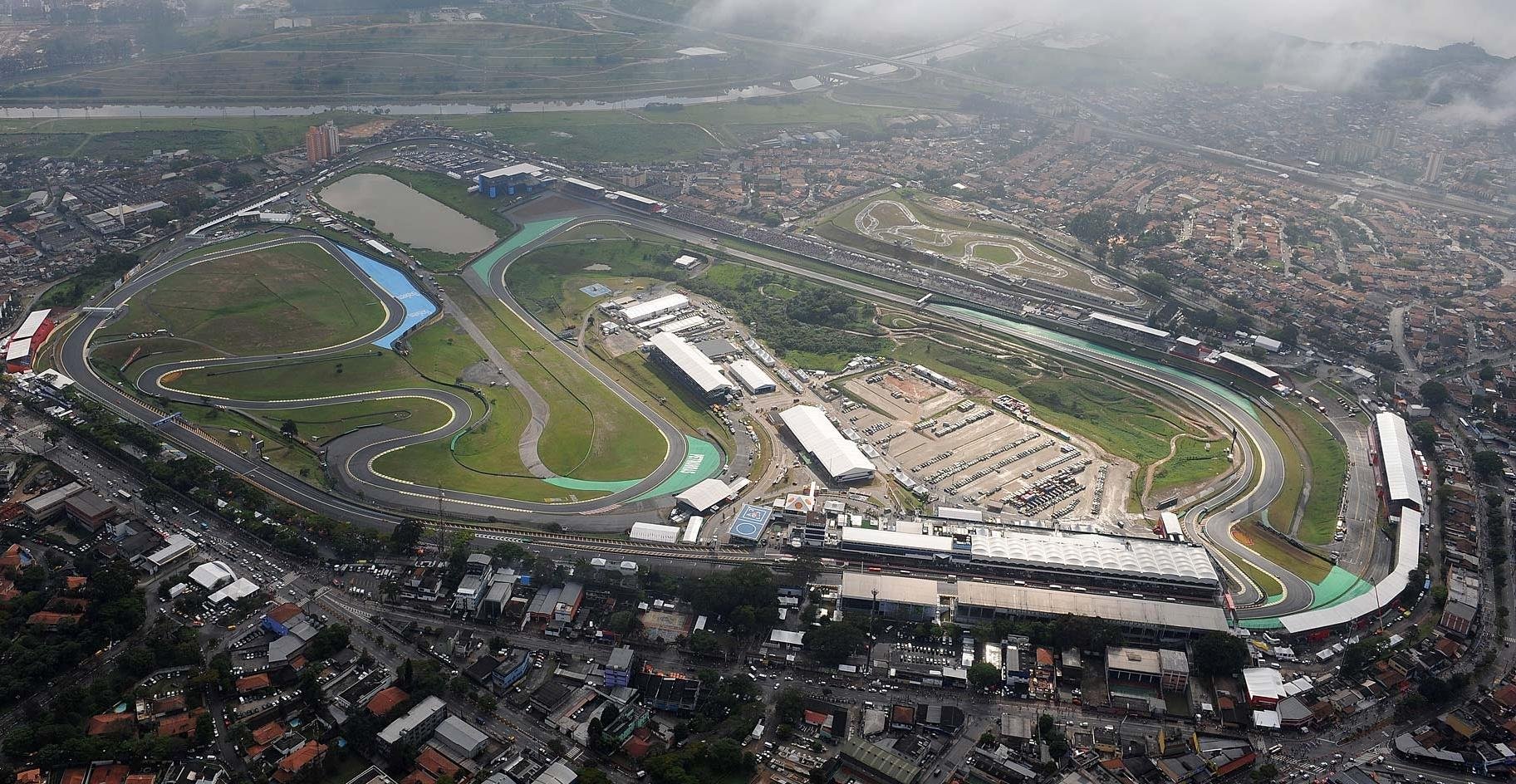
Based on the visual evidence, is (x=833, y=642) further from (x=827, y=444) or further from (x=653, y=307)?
(x=653, y=307)

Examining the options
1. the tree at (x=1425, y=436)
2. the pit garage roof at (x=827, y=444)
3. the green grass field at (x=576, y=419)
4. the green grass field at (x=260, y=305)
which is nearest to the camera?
the pit garage roof at (x=827, y=444)

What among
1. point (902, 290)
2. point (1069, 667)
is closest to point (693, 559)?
point (1069, 667)

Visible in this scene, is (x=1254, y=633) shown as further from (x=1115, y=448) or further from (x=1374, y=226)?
(x=1374, y=226)

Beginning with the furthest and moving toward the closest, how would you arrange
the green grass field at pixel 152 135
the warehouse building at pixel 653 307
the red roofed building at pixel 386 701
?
the green grass field at pixel 152 135
the warehouse building at pixel 653 307
the red roofed building at pixel 386 701

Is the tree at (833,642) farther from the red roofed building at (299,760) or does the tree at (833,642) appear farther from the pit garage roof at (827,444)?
the red roofed building at (299,760)

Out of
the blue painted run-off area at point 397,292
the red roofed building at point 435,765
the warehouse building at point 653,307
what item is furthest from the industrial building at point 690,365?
the red roofed building at point 435,765

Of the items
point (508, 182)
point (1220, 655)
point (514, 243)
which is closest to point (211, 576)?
point (1220, 655)
